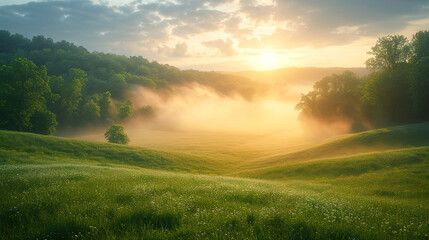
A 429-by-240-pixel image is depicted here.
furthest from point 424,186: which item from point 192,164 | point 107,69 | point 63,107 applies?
point 107,69

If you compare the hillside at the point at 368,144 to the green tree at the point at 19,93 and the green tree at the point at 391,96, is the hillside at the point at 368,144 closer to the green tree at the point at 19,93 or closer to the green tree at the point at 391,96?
the green tree at the point at 391,96

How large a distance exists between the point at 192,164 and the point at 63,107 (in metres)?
81.2

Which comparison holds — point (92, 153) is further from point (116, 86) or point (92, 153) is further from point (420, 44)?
point (116, 86)

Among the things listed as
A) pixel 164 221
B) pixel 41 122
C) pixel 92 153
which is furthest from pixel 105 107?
pixel 164 221

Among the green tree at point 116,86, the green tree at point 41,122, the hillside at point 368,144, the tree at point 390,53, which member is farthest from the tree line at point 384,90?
the green tree at point 116,86

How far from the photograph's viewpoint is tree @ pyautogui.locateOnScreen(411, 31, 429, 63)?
63.0 metres

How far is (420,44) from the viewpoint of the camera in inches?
2522

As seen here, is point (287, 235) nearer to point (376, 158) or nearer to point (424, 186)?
point (424, 186)

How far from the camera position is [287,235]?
5324 millimetres

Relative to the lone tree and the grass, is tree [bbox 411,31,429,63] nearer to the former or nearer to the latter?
the grass

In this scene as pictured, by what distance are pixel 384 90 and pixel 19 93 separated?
320ft

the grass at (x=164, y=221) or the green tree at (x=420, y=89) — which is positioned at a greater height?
the green tree at (x=420, y=89)

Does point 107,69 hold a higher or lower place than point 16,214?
higher

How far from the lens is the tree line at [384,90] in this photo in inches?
2363
